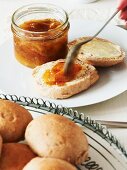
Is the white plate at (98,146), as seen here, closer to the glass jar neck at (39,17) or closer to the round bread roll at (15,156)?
the round bread roll at (15,156)

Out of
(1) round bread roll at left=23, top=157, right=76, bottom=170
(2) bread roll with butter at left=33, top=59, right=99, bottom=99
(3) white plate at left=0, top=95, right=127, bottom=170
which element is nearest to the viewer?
(1) round bread roll at left=23, top=157, right=76, bottom=170

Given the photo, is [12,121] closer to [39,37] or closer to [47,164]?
[47,164]

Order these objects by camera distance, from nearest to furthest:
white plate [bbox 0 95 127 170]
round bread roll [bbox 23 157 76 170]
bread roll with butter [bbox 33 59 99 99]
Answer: round bread roll [bbox 23 157 76 170]
white plate [bbox 0 95 127 170]
bread roll with butter [bbox 33 59 99 99]

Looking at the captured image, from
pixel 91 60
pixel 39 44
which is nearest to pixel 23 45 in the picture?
pixel 39 44

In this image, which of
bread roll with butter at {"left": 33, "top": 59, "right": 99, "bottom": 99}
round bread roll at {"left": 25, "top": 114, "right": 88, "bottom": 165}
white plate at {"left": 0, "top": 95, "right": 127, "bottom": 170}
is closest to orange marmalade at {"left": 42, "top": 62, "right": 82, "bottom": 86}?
bread roll with butter at {"left": 33, "top": 59, "right": 99, "bottom": 99}

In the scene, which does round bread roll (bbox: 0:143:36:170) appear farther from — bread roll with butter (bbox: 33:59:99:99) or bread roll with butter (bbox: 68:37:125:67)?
Result: bread roll with butter (bbox: 68:37:125:67)

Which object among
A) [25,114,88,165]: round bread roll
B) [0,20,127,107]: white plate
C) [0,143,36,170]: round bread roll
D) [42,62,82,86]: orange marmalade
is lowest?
[0,20,127,107]: white plate

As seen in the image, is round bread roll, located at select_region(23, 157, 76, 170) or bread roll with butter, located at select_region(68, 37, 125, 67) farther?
bread roll with butter, located at select_region(68, 37, 125, 67)

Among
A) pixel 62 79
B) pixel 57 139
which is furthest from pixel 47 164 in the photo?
pixel 62 79
